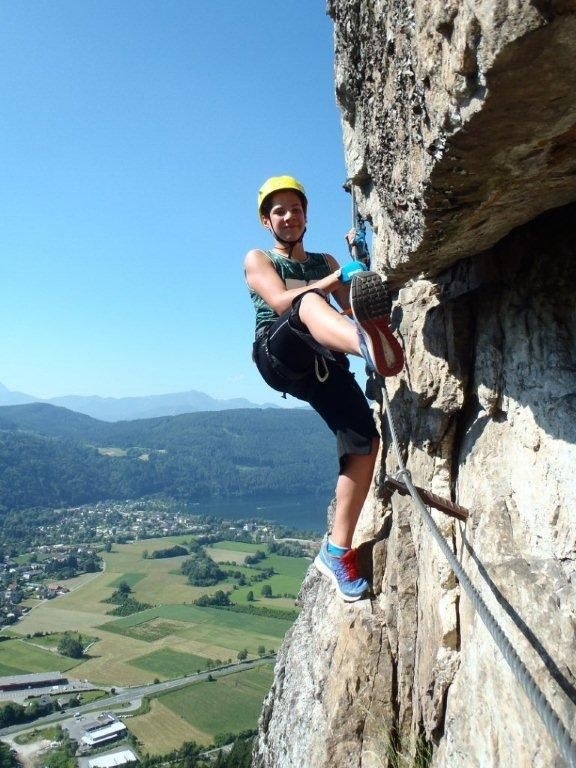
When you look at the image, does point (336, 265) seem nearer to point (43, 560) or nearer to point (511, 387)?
point (511, 387)

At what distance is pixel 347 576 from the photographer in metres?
5.34

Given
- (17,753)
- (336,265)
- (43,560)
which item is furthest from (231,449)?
(336,265)

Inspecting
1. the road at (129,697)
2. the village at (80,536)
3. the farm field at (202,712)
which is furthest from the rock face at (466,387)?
the village at (80,536)

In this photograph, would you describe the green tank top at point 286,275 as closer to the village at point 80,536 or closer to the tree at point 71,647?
the tree at point 71,647

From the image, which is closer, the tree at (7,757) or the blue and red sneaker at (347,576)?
the blue and red sneaker at (347,576)

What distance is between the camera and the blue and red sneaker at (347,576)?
5270 millimetres

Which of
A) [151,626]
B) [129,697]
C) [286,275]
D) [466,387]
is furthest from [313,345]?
[151,626]

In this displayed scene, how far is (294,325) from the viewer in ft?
14.4

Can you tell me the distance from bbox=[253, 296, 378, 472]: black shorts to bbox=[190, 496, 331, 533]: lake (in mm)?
102208

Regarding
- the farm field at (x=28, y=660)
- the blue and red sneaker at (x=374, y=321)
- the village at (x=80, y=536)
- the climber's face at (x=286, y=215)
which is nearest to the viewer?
the blue and red sneaker at (x=374, y=321)

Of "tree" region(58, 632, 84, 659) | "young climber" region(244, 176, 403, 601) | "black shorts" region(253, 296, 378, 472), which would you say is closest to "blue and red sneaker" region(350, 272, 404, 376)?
"young climber" region(244, 176, 403, 601)

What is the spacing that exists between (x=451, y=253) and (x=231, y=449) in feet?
604

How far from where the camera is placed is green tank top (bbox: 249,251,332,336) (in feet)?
16.4

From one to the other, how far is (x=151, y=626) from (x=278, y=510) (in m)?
78.0
